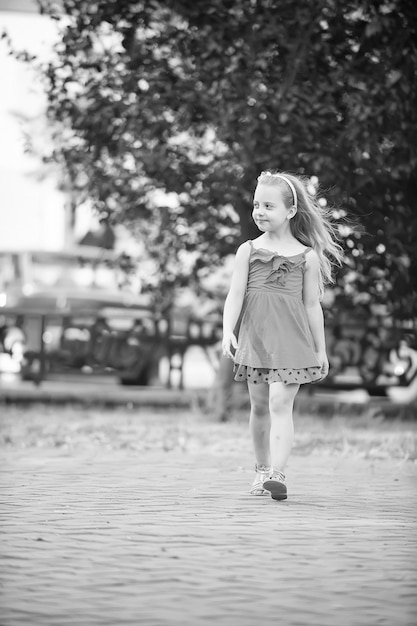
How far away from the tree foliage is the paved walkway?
265 centimetres

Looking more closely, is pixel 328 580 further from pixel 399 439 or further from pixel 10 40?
pixel 10 40

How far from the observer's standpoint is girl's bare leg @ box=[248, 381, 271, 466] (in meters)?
6.24

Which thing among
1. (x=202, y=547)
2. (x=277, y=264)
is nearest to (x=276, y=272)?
(x=277, y=264)

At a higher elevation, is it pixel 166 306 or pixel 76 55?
pixel 76 55

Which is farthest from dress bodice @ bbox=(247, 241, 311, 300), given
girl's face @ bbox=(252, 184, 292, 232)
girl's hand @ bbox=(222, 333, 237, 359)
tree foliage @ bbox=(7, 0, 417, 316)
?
tree foliage @ bbox=(7, 0, 417, 316)

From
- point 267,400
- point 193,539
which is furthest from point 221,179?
point 193,539

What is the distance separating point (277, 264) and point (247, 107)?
10.2 ft

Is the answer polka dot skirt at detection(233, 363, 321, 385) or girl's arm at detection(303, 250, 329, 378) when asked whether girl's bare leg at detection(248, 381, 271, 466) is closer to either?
polka dot skirt at detection(233, 363, 321, 385)

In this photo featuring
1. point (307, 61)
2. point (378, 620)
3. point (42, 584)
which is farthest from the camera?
point (307, 61)

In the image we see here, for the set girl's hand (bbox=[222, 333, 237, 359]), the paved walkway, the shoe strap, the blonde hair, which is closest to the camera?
the paved walkway

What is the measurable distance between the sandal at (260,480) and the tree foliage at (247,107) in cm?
271

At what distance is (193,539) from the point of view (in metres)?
4.79

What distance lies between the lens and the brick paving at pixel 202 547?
360 centimetres

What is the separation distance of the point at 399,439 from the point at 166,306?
364 cm
